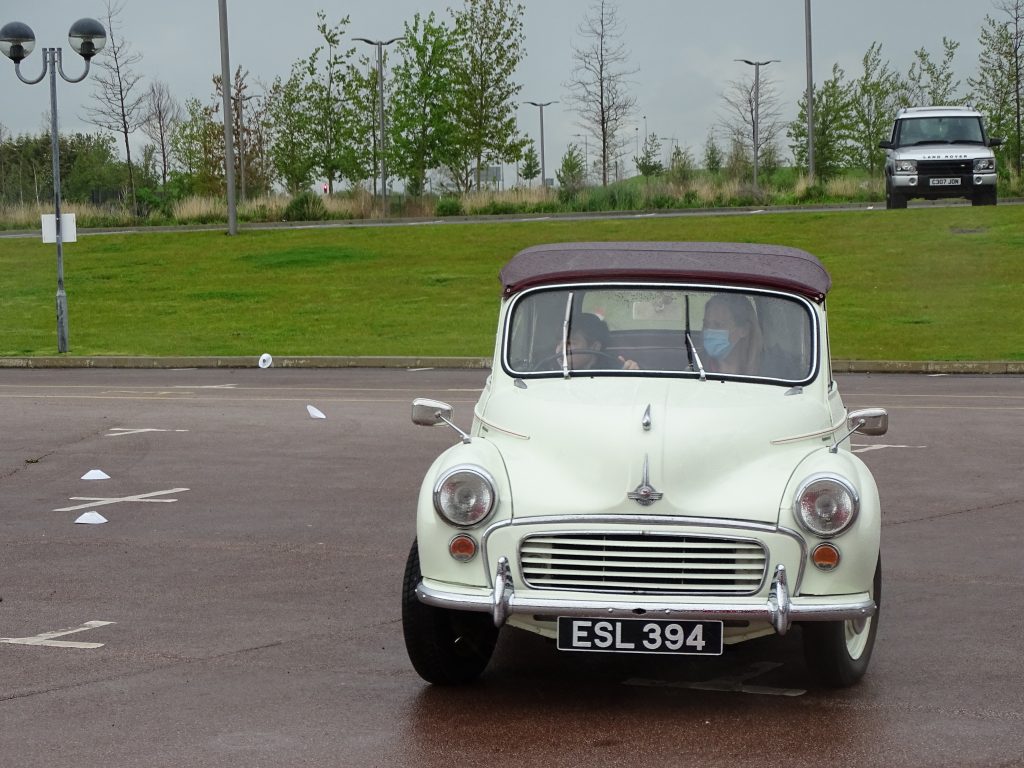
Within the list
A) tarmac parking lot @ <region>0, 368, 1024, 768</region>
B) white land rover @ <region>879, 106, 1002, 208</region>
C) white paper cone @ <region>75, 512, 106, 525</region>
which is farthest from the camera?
white land rover @ <region>879, 106, 1002, 208</region>

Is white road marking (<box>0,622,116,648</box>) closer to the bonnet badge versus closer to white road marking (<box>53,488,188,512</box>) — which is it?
the bonnet badge

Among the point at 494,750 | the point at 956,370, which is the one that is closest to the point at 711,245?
the point at 494,750

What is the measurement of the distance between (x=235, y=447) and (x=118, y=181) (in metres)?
67.2

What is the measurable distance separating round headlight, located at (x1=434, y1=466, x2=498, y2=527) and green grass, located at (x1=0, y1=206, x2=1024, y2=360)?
1640cm

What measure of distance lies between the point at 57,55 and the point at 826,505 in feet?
74.0

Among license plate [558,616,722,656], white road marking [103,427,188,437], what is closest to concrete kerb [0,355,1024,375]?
white road marking [103,427,188,437]

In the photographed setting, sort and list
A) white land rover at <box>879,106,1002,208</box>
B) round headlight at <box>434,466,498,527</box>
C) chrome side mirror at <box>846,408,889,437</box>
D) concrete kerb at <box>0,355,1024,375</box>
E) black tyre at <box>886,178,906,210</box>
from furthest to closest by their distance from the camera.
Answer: black tyre at <box>886,178,906,210</box>, white land rover at <box>879,106,1002,208</box>, concrete kerb at <box>0,355,1024,375</box>, chrome side mirror at <box>846,408,889,437</box>, round headlight at <box>434,466,498,527</box>

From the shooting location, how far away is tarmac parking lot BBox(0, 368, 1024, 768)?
528 cm

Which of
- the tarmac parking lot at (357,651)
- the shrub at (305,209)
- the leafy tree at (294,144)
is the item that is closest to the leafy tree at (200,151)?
the leafy tree at (294,144)

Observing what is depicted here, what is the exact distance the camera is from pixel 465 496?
5.85 meters

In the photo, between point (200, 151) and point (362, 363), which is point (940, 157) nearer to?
point (362, 363)

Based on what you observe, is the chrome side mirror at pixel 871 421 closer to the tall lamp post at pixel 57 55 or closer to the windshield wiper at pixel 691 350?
the windshield wiper at pixel 691 350

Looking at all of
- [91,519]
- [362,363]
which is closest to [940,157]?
[362,363]

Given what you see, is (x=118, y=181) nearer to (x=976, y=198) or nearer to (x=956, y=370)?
(x=976, y=198)
